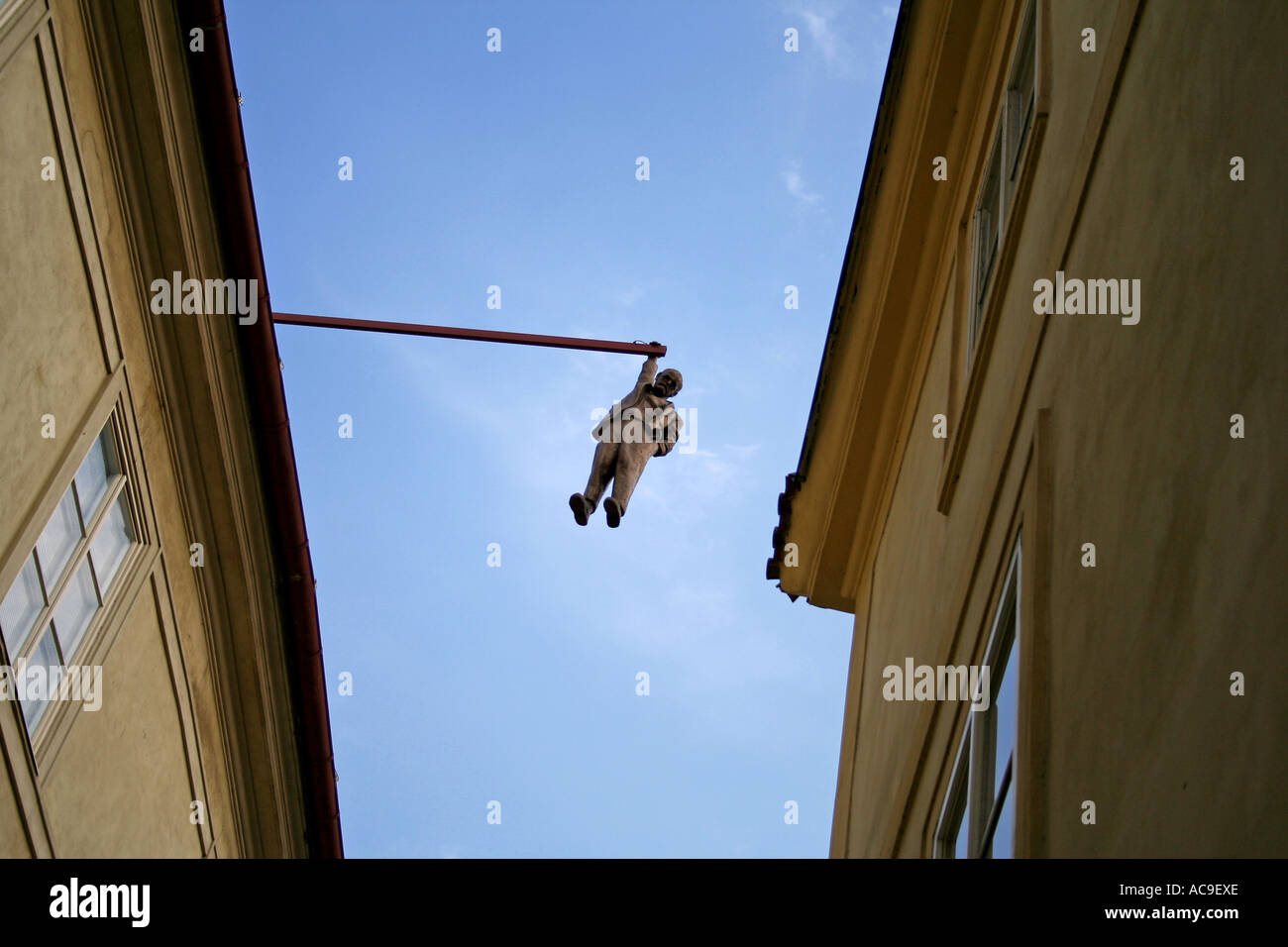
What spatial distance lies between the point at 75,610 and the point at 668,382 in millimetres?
5613

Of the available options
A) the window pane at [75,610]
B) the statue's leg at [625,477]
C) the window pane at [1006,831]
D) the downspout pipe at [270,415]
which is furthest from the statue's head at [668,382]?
the window pane at [1006,831]

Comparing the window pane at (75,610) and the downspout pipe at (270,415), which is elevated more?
the downspout pipe at (270,415)

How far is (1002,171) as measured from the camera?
8.62 metres

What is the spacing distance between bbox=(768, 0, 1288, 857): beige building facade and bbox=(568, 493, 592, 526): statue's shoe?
276 cm

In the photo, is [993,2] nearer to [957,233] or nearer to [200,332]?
[957,233]

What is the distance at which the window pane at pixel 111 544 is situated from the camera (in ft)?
31.6

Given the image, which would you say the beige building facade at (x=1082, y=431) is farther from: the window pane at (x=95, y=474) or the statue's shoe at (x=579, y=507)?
the window pane at (x=95, y=474)

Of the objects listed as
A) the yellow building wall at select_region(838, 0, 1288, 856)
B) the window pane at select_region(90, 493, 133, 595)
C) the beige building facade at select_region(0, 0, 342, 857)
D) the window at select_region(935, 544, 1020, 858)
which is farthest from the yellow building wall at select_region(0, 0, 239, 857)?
the yellow building wall at select_region(838, 0, 1288, 856)

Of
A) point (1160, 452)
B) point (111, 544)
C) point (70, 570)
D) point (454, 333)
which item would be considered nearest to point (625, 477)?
point (454, 333)

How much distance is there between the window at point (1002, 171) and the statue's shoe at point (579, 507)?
4469mm

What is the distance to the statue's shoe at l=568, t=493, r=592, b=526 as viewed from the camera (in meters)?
12.8

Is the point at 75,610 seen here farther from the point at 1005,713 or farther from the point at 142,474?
the point at 1005,713

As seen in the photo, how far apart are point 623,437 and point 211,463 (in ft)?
11.5
